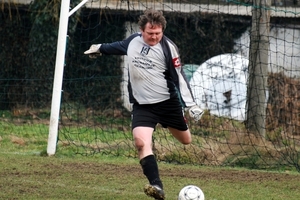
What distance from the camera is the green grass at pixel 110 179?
26.1 feet

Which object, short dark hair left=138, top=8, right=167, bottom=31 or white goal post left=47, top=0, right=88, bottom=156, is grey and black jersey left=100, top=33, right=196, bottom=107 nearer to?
short dark hair left=138, top=8, right=167, bottom=31

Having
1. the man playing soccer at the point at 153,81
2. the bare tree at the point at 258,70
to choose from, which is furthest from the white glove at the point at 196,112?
the bare tree at the point at 258,70

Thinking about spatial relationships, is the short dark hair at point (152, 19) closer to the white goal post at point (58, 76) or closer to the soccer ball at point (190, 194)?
the soccer ball at point (190, 194)

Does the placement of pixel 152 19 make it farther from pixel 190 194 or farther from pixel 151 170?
pixel 190 194

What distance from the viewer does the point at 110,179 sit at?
890 cm

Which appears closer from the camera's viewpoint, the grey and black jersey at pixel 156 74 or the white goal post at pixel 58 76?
the grey and black jersey at pixel 156 74

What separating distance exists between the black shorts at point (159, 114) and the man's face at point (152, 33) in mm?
666

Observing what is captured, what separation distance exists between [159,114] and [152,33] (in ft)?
2.88

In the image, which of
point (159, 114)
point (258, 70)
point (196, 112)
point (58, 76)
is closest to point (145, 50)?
point (159, 114)

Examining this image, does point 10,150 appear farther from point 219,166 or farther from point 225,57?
point 225,57

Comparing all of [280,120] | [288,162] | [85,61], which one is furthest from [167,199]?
[85,61]

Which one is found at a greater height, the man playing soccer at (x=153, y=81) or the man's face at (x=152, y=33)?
the man's face at (x=152, y=33)

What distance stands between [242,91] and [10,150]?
6441 mm

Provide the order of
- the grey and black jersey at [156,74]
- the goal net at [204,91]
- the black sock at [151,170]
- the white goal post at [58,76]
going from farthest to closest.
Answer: the goal net at [204,91], the white goal post at [58,76], the grey and black jersey at [156,74], the black sock at [151,170]
